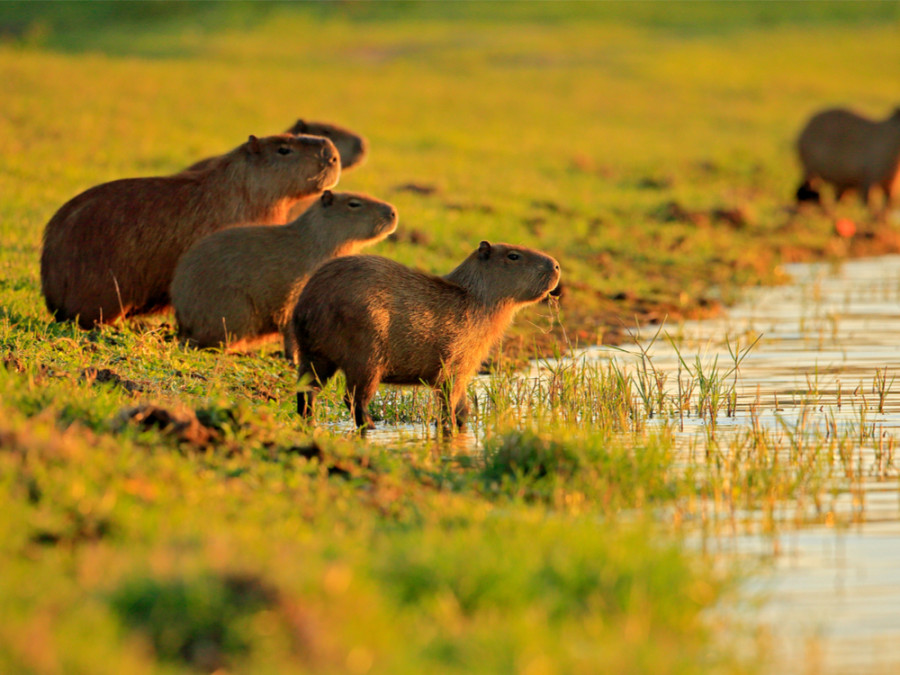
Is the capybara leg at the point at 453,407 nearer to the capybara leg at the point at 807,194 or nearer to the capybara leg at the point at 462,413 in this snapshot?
the capybara leg at the point at 462,413

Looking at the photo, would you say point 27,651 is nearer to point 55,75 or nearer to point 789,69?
point 55,75

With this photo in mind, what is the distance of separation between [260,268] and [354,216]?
664 millimetres

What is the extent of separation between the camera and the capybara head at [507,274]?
23.2ft

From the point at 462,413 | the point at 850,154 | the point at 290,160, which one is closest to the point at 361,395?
the point at 462,413

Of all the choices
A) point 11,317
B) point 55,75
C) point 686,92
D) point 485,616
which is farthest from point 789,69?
point 485,616

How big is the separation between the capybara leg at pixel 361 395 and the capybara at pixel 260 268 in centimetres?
123

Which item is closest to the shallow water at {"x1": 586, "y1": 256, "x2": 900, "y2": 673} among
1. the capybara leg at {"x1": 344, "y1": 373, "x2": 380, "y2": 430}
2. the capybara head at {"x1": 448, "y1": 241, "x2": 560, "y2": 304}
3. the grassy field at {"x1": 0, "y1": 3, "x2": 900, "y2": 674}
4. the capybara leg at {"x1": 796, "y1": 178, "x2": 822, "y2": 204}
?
the grassy field at {"x1": 0, "y1": 3, "x2": 900, "y2": 674}

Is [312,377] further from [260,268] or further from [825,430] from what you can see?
[825,430]

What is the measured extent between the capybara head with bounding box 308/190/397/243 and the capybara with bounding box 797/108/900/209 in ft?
39.3

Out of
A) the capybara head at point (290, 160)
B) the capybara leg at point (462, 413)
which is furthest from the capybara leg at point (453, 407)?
the capybara head at point (290, 160)

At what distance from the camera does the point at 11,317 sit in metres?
7.66

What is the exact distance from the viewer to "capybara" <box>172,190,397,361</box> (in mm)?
7441

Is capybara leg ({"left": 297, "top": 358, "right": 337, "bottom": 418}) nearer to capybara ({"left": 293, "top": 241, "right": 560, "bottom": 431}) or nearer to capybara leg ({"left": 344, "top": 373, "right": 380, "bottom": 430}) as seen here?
capybara ({"left": 293, "top": 241, "right": 560, "bottom": 431})

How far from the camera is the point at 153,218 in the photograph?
800cm
